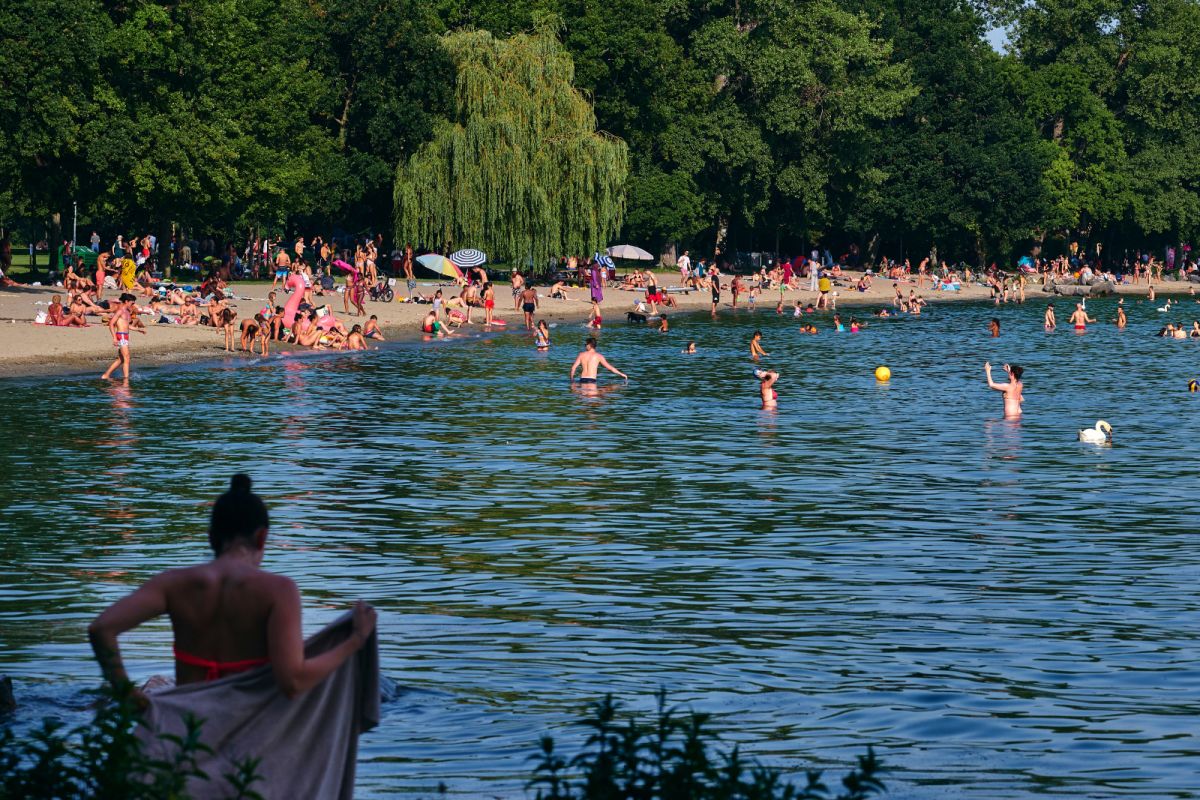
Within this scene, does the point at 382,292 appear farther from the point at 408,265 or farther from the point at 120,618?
the point at 120,618

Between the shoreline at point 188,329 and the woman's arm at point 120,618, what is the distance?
32.4 m

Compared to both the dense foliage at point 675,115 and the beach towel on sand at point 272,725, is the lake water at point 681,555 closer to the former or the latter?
the beach towel on sand at point 272,725

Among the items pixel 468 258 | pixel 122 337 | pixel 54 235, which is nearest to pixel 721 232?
pixel 468 258

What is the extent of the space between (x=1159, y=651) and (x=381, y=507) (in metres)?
10.9

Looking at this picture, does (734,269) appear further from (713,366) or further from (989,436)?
(989,436)

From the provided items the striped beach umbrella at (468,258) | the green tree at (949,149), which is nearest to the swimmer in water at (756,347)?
the striped beach umbrella at (468,258)

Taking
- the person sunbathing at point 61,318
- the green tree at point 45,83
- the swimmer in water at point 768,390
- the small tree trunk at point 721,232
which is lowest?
the swimmer in water at point 768,390

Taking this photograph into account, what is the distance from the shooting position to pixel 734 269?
9425 cm

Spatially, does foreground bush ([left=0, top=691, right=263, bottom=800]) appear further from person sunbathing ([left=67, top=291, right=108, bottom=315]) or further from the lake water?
person sunbathing ([left=67, top=291, right=108, bottom=315])

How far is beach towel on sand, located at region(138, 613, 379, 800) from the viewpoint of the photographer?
6730mm

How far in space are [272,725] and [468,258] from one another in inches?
2281

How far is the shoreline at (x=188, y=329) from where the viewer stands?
133 ft

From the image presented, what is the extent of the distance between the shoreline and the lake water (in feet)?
10.5

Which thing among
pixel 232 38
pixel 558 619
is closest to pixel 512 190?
pixel 232 38
